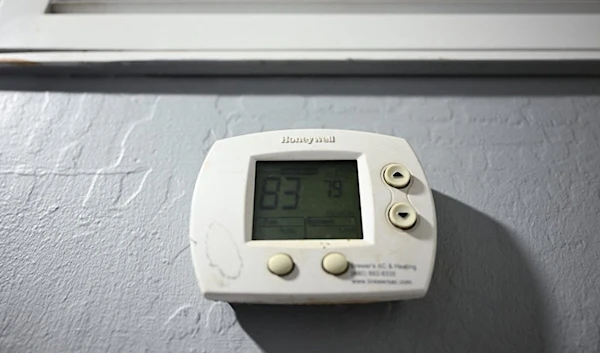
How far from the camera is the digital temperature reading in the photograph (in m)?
0.44

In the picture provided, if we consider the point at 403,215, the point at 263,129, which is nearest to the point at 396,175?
the point at 403,215

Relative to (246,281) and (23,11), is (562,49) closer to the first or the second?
(246,281)

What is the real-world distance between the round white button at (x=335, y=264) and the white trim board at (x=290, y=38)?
262 millimetres

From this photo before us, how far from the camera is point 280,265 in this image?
40cm

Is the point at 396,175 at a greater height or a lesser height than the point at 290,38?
lesser

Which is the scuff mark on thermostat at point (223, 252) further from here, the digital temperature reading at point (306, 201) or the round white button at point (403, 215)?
the round white button at point (403, 215)

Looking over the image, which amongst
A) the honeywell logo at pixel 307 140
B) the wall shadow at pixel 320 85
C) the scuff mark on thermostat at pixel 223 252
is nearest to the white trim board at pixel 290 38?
the wall shadow at pixel 320 85

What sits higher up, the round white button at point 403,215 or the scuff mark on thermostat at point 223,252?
the round white button at point 403,215

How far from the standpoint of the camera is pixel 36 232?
491 millimetres

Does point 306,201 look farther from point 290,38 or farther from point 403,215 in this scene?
point 290,38

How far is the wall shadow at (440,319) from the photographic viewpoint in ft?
1.42

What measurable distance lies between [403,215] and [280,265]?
0.12 m

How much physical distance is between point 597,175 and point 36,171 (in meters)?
0.62

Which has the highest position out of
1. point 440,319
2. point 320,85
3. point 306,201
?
point 320,85
